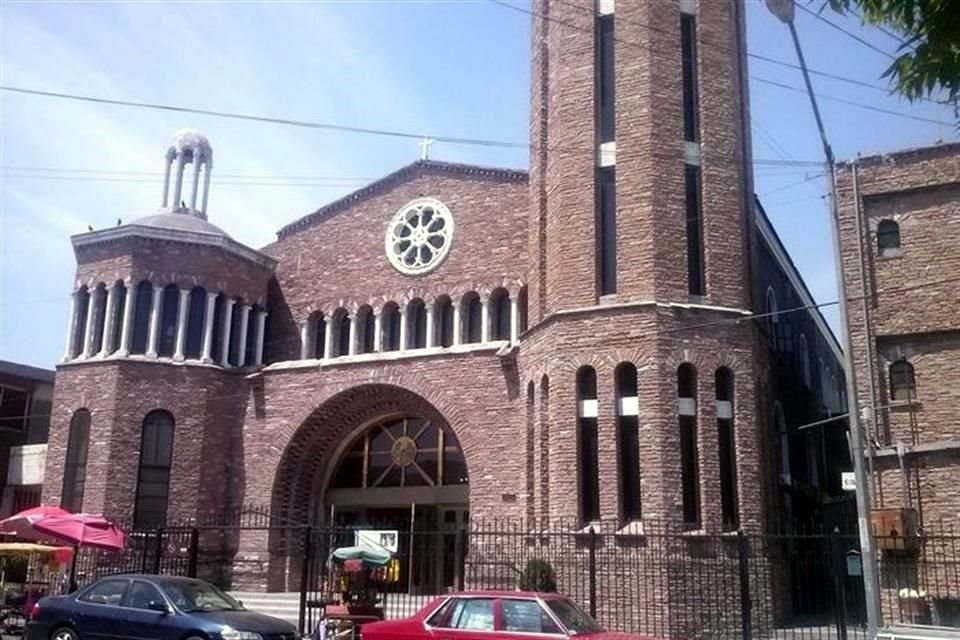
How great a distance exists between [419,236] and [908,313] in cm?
1256

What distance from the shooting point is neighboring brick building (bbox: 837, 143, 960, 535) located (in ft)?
65.2

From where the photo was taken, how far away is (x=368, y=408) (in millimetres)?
26266

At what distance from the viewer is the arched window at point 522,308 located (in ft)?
80.8

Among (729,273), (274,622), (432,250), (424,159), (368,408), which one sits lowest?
(274,622)

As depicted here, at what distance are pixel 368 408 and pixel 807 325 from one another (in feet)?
54.8

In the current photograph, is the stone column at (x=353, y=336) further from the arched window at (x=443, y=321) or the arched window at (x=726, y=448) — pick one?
the arched window at (x=726, y=448)

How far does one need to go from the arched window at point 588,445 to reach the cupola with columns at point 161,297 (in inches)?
442

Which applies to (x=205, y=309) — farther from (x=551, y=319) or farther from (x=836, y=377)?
(x=836, y=377)

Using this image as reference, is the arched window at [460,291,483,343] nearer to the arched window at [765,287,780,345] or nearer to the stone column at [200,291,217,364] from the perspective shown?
the stone column at [200,291,217,364]

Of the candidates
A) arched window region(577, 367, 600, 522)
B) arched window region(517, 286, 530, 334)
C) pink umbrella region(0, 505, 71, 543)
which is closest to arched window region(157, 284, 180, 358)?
pink umbrella region(0, 505, 71, 543)

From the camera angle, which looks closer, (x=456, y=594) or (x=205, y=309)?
(x=456, y=594)

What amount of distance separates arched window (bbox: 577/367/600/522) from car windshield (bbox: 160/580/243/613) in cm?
802

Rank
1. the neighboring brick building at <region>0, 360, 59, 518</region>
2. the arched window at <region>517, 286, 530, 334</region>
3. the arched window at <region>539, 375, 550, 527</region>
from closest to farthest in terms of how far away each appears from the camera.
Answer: the arched window at <region>539, 375, 550, 527</region> < the arched window at <region>517, 286, 530, 334</region> < the neighboring brick building at <region>0, 360, 59, 518</region>

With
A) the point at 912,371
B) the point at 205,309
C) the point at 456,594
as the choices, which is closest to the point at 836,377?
the point at 912,371
